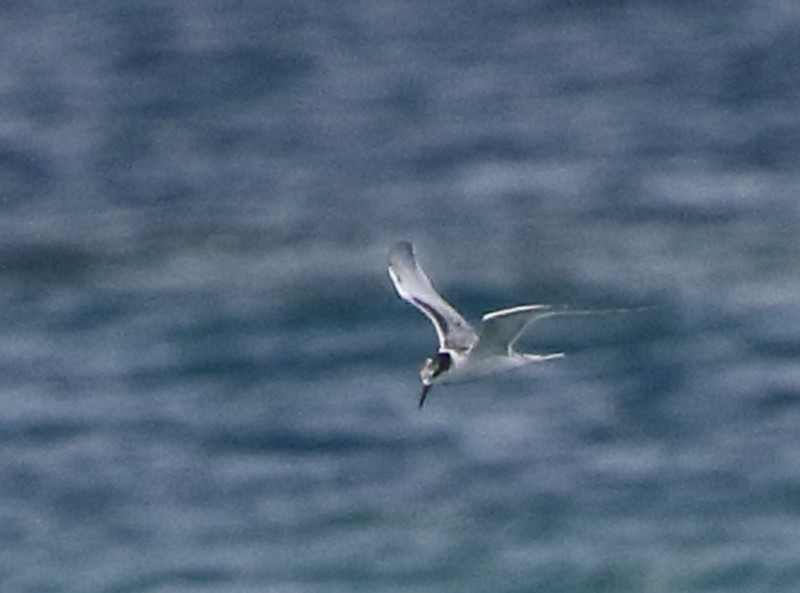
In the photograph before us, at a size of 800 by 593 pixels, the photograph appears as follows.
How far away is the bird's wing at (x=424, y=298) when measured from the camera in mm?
11406

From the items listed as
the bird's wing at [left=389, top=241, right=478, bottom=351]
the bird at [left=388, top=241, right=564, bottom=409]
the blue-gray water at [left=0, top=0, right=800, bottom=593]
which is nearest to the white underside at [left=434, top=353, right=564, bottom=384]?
the bird at [left=388, top=241, right=564, bottom=409]

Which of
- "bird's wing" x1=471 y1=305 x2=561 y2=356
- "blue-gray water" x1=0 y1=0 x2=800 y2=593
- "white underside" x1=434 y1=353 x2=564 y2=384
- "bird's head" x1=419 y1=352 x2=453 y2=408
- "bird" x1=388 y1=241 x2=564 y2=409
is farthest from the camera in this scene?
"blue-gray water" x1=0 y1=0 x2=800 y2=593

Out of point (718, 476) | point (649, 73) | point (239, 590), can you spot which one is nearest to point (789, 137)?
point (649, 73)

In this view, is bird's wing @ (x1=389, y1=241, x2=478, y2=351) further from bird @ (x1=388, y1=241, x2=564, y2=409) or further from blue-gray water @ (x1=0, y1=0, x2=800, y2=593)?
blue-gray water @ (x1=0, y1=0, x2=800, y2=593)

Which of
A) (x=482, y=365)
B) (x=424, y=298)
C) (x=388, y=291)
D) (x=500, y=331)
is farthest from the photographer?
(x=388, y=291)

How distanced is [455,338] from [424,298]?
0.27 m

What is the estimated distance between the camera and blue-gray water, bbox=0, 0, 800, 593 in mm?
13031

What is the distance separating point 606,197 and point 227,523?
380cm

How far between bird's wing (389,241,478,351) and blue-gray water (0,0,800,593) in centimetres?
175

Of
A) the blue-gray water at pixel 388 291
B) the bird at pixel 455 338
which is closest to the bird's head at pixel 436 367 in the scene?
the bird at pixel 455 338

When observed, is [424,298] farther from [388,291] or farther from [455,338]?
[388,291]

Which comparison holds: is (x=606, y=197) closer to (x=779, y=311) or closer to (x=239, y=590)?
(x=779, y=311)

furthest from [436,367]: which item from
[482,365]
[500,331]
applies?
[500,331]

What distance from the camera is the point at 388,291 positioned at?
14680 millimetres
